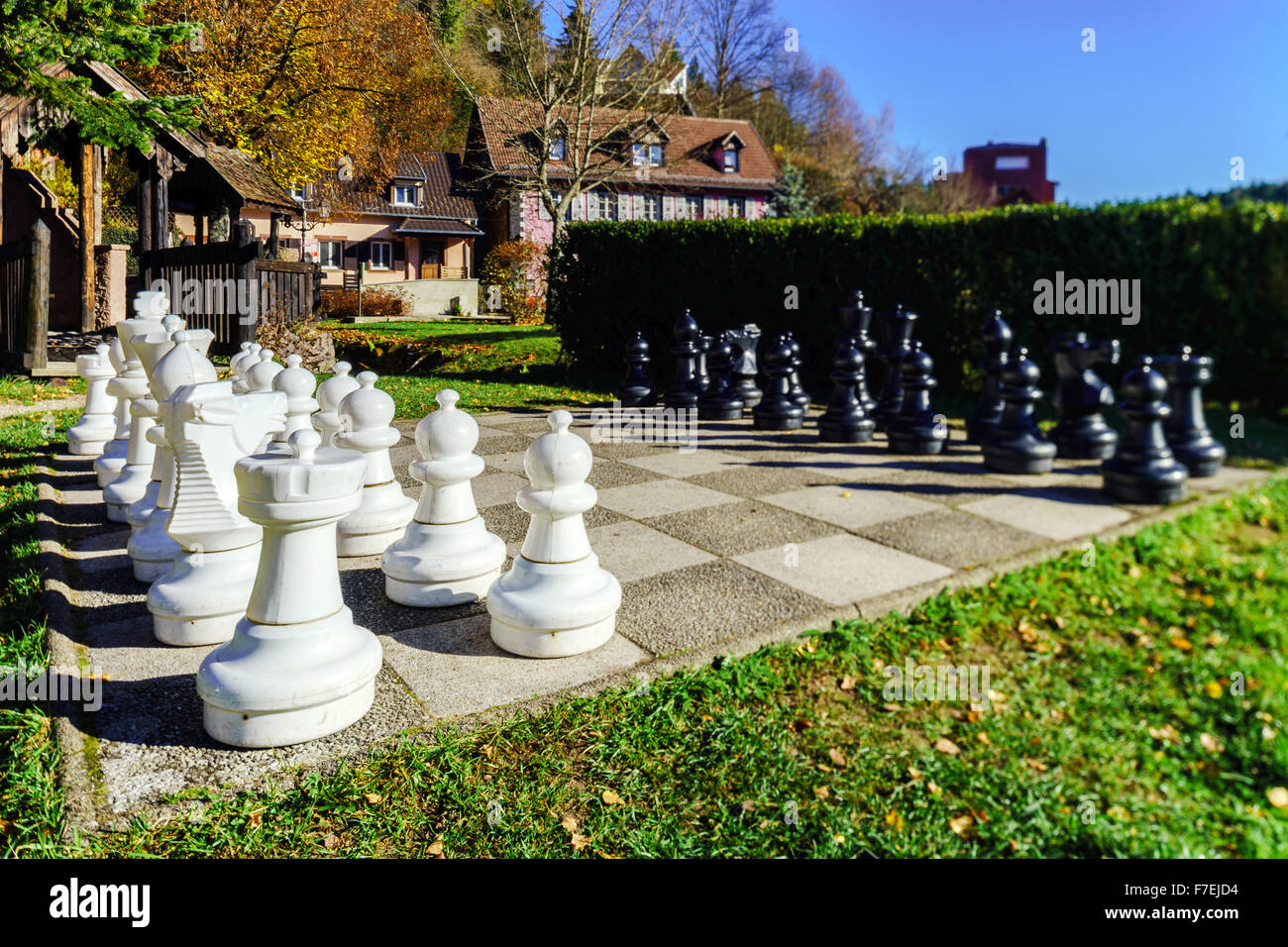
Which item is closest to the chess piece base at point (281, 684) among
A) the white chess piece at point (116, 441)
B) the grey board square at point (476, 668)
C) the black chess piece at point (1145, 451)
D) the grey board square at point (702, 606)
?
the grey board square at point (476, 668)

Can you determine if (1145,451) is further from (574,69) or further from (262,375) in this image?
(574,69)

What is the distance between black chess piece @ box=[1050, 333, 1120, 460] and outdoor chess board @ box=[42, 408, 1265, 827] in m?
0.14

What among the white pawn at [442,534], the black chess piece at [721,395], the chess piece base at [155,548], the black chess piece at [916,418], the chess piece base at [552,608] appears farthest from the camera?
the black chess piece at [721,395]

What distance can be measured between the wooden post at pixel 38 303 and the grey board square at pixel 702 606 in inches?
359

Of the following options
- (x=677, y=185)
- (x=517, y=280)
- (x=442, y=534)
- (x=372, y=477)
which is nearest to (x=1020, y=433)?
(x=442, y=534)

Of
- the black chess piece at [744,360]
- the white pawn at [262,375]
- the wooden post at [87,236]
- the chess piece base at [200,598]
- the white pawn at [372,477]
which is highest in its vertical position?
the wooden post at [87,236]

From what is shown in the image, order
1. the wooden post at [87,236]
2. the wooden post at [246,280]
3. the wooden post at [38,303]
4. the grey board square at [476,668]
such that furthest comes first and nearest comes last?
the wooden post at [87,236] → the wooden post at [246,280] → the wooden post at [38,303] → the grey board square at [476,668]

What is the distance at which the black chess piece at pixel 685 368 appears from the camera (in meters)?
7.06

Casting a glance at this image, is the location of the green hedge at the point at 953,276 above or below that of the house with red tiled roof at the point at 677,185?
below

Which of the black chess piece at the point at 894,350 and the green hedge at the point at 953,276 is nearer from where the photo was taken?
the green hedge at the point at 953,276

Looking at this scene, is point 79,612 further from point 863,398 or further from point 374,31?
point 374,31

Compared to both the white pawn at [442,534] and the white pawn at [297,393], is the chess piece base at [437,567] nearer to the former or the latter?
the white pawn at [442,534]
